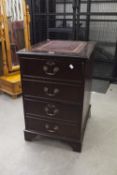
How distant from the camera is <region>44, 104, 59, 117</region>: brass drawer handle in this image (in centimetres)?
Result: 154

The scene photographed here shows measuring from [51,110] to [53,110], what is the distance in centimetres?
2

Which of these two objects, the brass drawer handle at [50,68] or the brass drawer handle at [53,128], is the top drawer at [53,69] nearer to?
the brass drawer handle at [50,68]

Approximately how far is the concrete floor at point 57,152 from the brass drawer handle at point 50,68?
2.37 ft

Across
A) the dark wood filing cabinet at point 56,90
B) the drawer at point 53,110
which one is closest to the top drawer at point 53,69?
the dark wood filing cabinet at point 56,90

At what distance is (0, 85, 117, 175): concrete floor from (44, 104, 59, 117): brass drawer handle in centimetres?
35

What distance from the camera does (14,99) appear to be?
2580mm

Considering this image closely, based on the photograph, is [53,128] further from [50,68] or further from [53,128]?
[50,68]

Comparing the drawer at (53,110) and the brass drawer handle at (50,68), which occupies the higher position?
the brass drawer handle at (50,68)

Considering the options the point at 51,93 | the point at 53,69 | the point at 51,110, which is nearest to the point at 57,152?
the point at 51,110

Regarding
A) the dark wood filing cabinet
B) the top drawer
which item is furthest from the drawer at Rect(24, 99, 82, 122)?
the top drawer

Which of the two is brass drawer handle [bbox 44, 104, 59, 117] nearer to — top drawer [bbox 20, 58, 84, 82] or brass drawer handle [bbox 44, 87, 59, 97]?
brass drawer handle [bbox 44, 87, 59, 97]

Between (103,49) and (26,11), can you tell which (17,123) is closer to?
(26,11)

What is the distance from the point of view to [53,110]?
5.09ft

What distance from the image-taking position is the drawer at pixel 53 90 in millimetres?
1422
